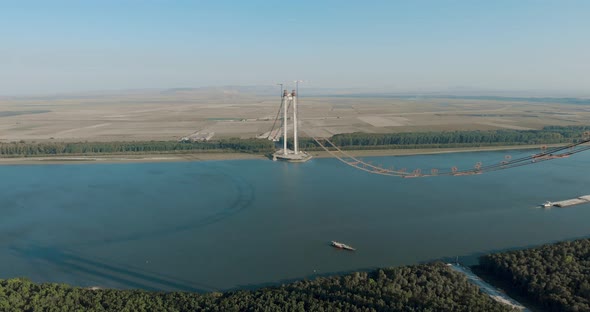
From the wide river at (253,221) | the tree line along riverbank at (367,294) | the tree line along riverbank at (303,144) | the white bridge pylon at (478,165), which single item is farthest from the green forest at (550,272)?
the tree line along riverbank at (303,144)

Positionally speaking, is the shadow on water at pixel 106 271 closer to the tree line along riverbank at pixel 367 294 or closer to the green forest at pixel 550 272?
the tree line along riverbank at pixel 367 294

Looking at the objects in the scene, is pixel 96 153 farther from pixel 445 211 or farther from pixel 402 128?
pixel 402 128

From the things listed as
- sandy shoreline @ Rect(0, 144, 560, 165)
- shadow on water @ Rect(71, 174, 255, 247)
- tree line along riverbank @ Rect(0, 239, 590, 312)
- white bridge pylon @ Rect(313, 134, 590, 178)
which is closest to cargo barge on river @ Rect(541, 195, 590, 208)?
white bridge pylon @ Rect(313, 134, 590, 178)

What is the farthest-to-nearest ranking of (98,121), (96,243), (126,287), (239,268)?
(98,121), (96,243), (239,268), (126,287)

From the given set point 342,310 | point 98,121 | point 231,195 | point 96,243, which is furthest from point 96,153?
point 342,310

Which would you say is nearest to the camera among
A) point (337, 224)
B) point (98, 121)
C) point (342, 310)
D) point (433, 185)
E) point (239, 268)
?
point (342, 310)

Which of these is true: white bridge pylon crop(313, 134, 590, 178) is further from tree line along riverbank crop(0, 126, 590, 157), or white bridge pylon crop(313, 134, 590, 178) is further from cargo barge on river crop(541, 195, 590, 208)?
tree line along riverbank crop(0, 126, 590, 157)
